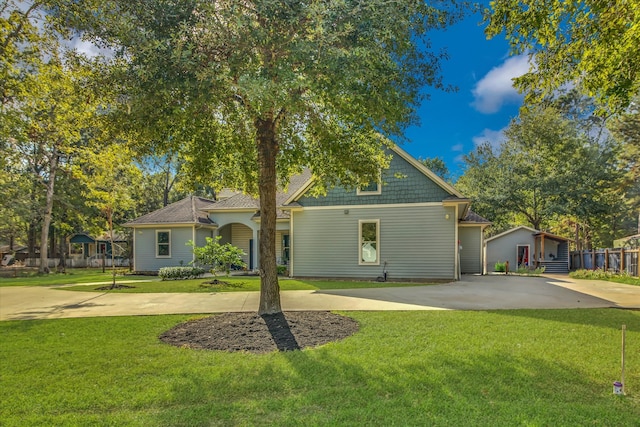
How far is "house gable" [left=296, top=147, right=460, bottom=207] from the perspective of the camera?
46.6 ft

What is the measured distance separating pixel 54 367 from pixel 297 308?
188 inches

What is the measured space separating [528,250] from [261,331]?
2257 cm

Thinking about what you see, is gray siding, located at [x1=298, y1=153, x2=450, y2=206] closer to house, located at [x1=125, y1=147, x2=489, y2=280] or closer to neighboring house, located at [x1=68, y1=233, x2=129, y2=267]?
house, located at [x1=125, y1=147, x2=489, y2=280]

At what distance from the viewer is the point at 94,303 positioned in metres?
9.88

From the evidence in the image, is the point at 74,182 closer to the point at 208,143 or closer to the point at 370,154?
the point at 208,143

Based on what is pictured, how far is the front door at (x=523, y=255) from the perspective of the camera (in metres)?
23.6

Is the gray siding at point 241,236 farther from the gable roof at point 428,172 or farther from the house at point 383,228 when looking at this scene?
the gable roof at point 428,172

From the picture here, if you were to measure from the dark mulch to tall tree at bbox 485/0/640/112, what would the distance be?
520cm

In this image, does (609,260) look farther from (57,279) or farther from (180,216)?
(57,279)

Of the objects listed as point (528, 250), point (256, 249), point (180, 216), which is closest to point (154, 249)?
point (180, 216)

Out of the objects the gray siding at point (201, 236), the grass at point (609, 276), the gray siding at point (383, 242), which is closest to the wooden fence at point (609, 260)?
the grass at point (609, 276)

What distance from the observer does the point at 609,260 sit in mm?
18766

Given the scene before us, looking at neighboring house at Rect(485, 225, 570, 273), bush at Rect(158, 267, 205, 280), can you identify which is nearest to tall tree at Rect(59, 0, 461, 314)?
bush at Rect(158, 267, 205, 280)

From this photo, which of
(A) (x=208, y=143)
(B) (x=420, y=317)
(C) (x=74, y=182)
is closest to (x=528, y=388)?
(B) (x=420, y=317)
